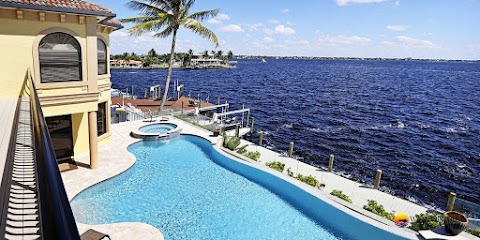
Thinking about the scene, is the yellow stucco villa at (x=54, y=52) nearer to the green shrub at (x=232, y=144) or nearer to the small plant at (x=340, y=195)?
the green shrub at (x=232, y=144)

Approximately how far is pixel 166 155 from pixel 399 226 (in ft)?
44.9

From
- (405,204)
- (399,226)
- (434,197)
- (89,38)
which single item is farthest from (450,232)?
(89,38)

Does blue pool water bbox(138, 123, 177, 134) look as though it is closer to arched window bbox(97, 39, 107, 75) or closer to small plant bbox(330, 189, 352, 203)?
arched window bbox(97, 39, 107, 75)

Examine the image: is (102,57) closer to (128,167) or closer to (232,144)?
(128,167)

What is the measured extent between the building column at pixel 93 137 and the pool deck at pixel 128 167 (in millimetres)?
456

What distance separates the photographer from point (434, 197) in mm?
22266

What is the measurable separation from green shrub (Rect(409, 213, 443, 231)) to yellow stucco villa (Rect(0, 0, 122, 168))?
15113 mm

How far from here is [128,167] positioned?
1719 cm

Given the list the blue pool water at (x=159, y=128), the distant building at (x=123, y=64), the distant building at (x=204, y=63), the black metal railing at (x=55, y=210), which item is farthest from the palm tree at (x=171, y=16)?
the distant building at (x=204, y=63)

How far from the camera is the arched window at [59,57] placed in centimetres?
1373

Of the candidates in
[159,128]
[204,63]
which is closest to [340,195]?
[159,128]

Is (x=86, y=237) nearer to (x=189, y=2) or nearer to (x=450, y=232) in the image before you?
(x=450, y=232)

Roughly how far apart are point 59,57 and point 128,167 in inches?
256

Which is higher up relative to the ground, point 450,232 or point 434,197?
point 450,232
